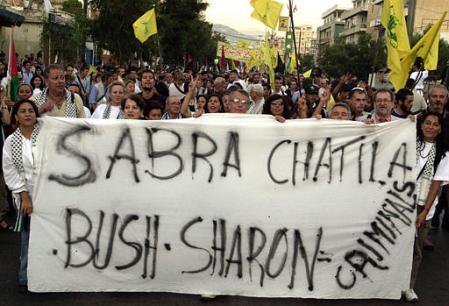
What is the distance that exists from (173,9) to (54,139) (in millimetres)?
28024

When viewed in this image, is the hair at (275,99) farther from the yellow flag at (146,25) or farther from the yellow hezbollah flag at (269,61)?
the yellow flag at (146,25)

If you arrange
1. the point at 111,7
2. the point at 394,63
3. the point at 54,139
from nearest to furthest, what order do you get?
the point at 54,139 → the point at 394,63 → the point at 111,7

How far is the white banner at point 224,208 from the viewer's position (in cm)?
364

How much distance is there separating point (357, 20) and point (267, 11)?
8371 cm

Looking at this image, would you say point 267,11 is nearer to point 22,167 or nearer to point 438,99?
point 438,99

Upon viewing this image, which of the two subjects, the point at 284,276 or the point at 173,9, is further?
the point at 173,9

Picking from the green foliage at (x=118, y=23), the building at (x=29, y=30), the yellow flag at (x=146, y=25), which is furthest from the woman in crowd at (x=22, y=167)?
the building at (x=29, y=30)

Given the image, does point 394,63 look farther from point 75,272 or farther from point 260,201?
point 75,272

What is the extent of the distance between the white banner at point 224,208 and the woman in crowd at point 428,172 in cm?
20

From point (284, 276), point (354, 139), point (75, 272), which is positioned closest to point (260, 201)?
point (284, 276)

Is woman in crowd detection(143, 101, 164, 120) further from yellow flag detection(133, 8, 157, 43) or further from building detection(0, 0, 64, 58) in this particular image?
building detection(0, 0, 64, 58)

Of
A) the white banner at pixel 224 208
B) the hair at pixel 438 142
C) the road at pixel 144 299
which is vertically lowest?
the road at pixel 144 299

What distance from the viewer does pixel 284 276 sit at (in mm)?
3707

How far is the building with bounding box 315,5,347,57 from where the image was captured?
99.9 metres
